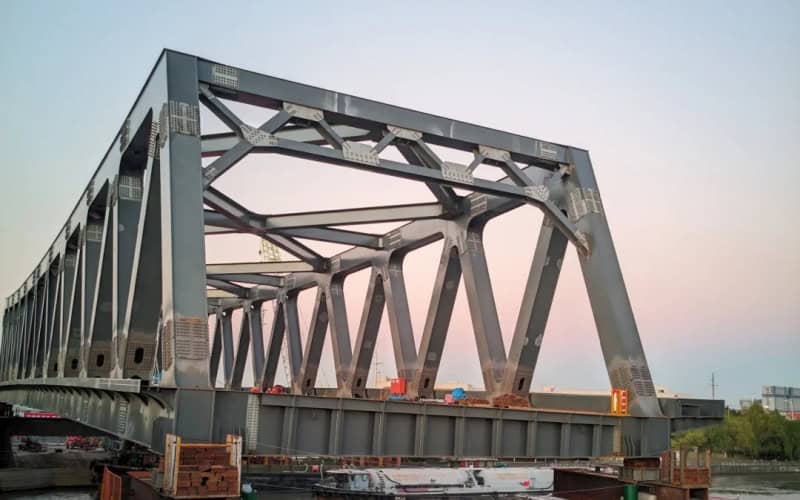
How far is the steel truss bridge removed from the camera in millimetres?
15586

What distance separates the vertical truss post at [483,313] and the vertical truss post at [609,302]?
159 inches

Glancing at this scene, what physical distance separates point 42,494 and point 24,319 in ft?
41.6

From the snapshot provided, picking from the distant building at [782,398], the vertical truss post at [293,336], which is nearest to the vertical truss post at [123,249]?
the vertical truss post at [293,336]

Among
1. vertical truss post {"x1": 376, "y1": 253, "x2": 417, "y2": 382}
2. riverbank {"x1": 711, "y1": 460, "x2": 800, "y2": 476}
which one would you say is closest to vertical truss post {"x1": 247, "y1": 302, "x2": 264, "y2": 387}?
vertical truss post {"x1": 376, "y1": 253, "x2": 417, "y2": 382}

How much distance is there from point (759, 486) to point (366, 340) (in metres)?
66.8

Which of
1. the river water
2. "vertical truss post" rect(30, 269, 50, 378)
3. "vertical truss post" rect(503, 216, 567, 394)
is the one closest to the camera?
"vertical truss post" rect(503, 216, 567, 394)

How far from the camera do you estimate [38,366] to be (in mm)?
41500

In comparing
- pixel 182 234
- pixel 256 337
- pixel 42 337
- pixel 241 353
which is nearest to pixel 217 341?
pixel 241 353

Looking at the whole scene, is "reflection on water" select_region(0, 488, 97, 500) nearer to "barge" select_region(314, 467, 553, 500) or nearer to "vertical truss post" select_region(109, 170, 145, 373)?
"barge" select_region(314, 467, 553, 500)

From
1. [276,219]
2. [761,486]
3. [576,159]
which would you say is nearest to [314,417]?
[576,159]

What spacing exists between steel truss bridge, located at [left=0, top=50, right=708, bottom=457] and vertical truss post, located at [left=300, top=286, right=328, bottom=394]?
301 inches

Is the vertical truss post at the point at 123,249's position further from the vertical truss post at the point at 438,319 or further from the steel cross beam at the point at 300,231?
the vertical truss post at the point at 438,319

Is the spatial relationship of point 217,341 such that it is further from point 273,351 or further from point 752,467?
point 752,467

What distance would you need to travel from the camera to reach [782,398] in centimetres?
16125
